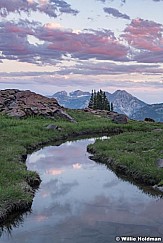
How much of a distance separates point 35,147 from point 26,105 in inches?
1094

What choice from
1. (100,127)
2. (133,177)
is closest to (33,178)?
(133,177)

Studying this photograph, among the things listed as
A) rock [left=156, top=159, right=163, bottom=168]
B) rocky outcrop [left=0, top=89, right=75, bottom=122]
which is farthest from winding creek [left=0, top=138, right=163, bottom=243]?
rocky outcrop [left=0, top=89, right=75, bottom=122]

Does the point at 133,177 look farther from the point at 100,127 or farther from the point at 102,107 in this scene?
the point at 102,107

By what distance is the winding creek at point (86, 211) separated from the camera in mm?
15656

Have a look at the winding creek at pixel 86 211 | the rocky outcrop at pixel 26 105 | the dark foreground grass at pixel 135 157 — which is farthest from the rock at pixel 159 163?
the rocky outcrop at pixel 26 105

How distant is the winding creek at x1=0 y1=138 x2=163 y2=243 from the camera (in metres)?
15.7

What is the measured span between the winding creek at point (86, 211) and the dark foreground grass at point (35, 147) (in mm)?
1306

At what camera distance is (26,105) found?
66.0 metres

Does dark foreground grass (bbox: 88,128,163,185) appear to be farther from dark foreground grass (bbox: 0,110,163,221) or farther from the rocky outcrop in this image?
the rocky outcrop

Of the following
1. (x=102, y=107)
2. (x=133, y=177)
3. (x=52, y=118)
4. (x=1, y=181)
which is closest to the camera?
(x=1, y=181)

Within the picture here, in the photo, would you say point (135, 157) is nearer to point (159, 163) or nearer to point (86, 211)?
point (159, 163)

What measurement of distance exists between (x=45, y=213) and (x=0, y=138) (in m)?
22.0

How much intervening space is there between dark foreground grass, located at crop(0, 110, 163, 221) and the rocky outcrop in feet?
8.66

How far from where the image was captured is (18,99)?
69125 mm
